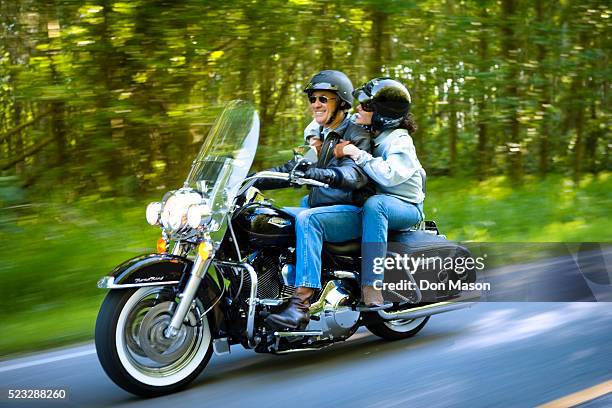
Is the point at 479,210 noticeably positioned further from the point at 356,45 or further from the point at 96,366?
the point at 96,366

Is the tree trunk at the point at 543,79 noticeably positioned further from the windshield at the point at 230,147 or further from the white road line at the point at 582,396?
the white road line at the point at 582,396

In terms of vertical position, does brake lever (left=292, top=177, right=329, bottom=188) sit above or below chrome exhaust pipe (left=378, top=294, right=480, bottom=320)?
above

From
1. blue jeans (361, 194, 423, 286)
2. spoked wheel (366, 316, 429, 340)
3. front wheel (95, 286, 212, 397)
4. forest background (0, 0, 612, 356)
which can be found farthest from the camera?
forest background (0, 0, 612, 356)

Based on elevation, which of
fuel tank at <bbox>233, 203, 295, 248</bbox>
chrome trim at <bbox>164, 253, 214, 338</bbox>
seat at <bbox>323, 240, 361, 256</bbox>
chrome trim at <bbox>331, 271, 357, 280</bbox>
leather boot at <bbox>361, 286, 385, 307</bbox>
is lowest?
leather boot at <bbox>361, 286, 385, 307</bbox>

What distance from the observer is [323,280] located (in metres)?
4.85

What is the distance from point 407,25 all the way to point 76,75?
4950 mm

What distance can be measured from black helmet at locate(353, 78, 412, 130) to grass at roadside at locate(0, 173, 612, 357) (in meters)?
2.51

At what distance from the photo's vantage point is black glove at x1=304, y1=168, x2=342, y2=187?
14.6ft

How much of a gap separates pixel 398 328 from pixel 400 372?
2.68 feet

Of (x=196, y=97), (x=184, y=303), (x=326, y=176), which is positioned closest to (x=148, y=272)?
(x=184, y=303)

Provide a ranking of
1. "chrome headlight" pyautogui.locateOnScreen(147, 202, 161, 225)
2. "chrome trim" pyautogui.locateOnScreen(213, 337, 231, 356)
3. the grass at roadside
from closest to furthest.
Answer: "chrome headlight" pyautogui.locateOnScreen(147, 202, 161, 225) → "chrome trim" pyautogui.locateOnScreen(213, 337, 231, 356) → the grass at roadside

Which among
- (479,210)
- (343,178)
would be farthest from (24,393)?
(479,210)

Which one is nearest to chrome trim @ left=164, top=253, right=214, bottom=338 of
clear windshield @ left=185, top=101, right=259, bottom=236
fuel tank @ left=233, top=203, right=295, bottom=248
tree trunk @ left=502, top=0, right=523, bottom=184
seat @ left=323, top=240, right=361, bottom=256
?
clear windshield @ left=185, top=101, right=259, bottom=236

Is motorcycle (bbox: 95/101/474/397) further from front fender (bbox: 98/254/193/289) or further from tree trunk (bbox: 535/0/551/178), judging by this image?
tree trunk (bbox: 535/0/551/178)
